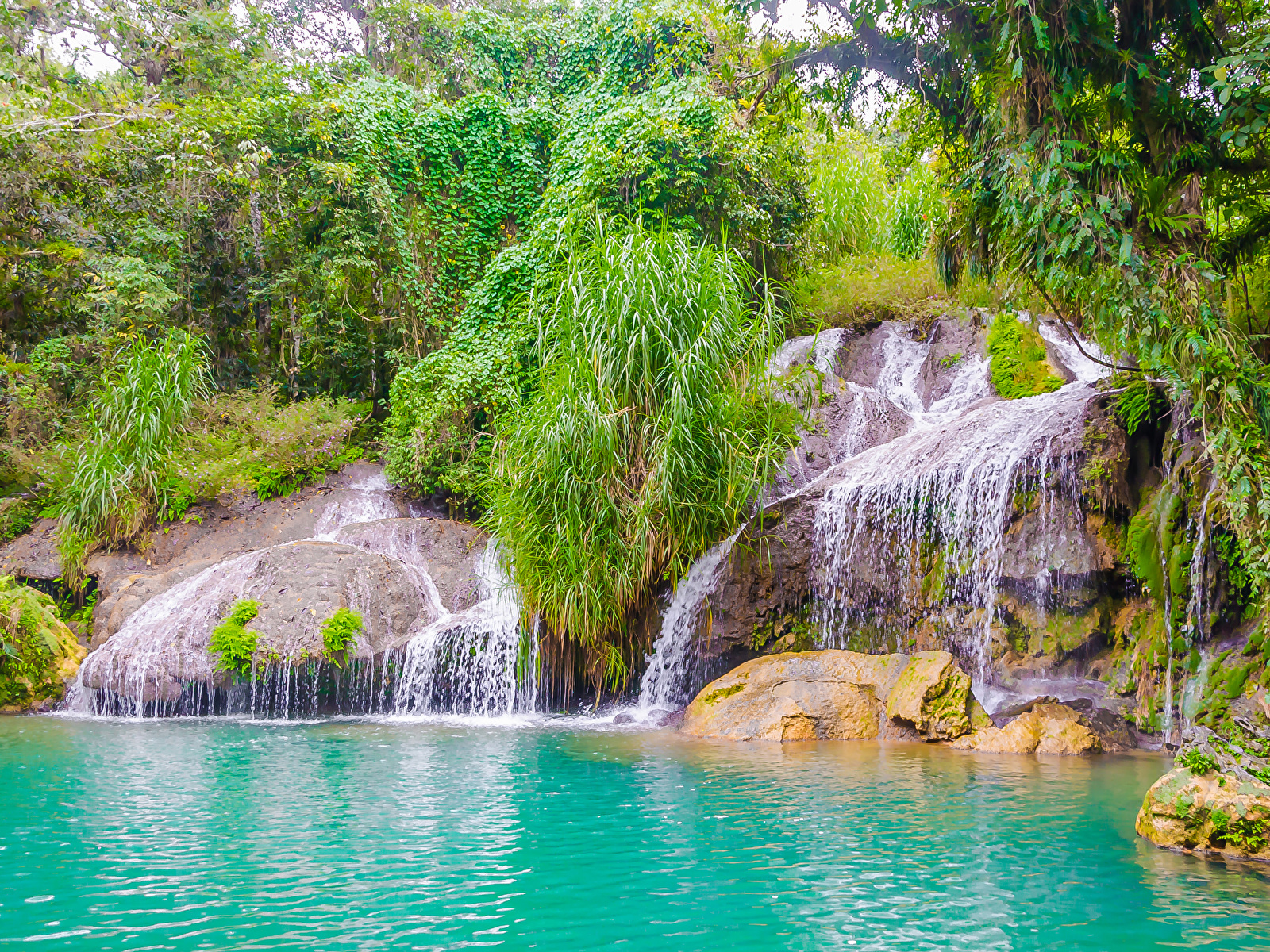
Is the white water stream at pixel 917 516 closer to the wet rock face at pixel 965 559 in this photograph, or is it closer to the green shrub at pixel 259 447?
the wet rock face at pixel 965 559

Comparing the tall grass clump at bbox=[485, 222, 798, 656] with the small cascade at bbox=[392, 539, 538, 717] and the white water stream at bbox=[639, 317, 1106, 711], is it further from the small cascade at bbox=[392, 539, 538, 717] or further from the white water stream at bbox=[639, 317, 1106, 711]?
the small cascade at bbox=[392, 539, 538, 717]

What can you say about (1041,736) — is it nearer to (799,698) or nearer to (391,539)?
(799,698)

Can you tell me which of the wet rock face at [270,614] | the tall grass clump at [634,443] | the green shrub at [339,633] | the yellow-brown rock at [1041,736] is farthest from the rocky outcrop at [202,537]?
the yellow-brown rock at [1041,736]

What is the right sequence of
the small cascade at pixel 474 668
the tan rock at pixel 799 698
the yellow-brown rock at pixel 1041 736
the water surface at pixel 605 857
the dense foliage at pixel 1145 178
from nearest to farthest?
1. the water surface at pixel 605 857
2. the dense foliage at pixel 1145 178
3. the yellow-brown rock at pixel 1041 736
4. the tan rock at pixel 799 698
5. the small cascade at pixel 474 668

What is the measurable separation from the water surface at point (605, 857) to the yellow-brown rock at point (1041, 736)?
35cm

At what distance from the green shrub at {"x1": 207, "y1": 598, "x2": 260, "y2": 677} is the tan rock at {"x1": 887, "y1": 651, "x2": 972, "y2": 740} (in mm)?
5951

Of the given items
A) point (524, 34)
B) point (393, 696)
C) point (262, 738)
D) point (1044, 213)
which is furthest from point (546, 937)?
point (524, 34)

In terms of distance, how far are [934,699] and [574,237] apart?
6170 millimetres

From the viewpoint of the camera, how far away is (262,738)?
7051 mm

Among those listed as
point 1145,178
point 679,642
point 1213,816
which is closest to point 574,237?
point 679,642

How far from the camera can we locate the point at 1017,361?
1111cm

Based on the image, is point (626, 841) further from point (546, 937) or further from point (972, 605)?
point (972, 605)

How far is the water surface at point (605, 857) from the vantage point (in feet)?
9.41

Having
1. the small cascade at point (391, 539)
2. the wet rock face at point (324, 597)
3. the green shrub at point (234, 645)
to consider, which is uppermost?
the small cascade at point (391, 539)
